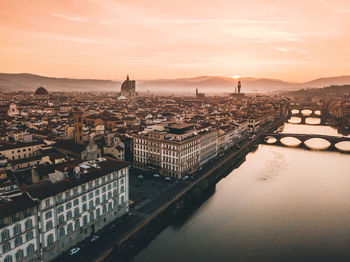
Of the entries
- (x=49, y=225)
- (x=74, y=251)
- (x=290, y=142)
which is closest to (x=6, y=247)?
(x=49, y=225)

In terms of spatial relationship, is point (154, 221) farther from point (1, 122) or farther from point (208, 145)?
point (1, 122)

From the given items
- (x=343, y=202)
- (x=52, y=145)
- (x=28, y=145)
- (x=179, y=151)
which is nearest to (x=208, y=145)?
(x=179, y=151)

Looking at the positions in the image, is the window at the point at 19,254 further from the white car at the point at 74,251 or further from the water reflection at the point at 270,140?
the water reflection at the point at 270,140

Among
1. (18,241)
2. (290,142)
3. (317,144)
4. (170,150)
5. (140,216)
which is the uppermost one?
(170,150)

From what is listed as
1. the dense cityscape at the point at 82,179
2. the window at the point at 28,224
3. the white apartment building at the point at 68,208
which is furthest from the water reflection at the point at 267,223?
the window at the point at 28,224

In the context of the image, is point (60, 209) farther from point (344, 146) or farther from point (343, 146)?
point (344, 146)

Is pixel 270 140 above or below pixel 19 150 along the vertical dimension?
below
